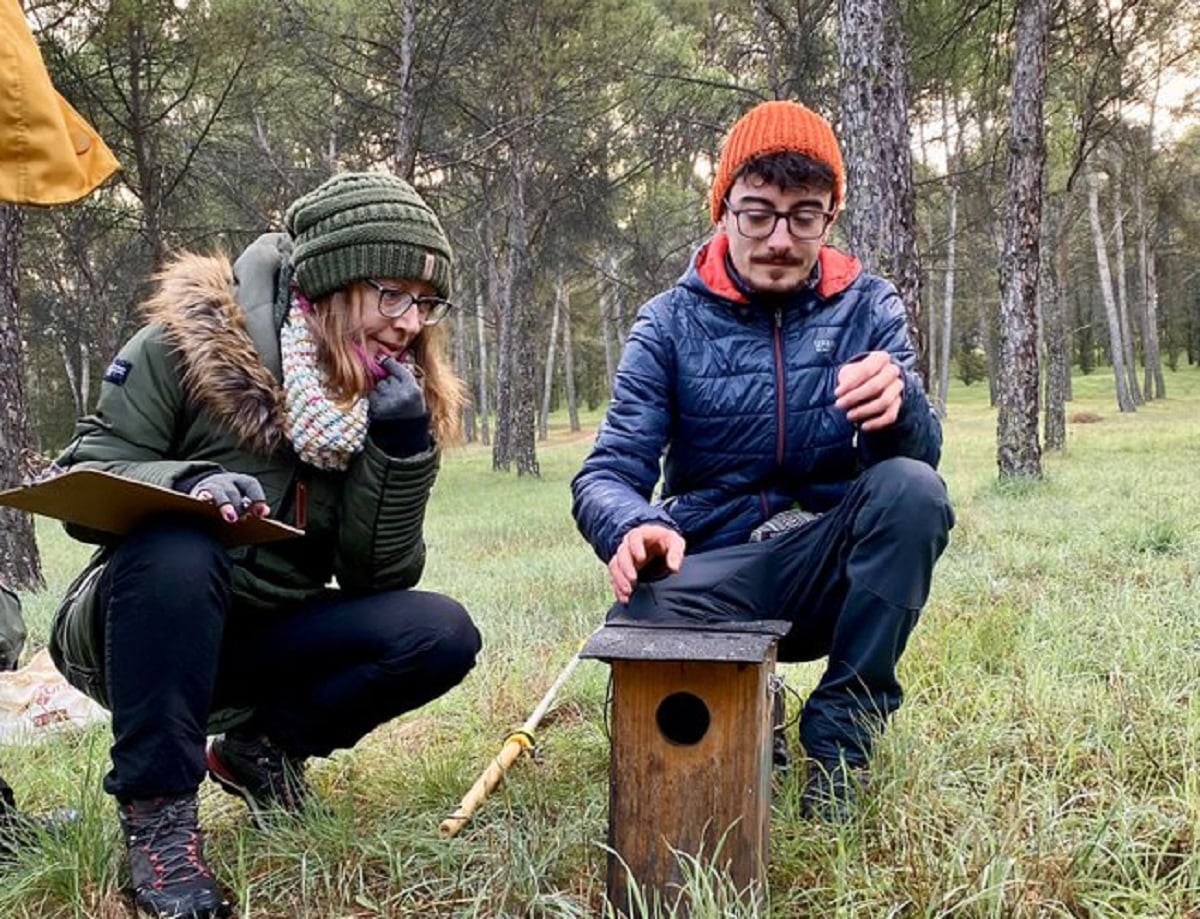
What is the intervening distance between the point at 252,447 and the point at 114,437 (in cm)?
24

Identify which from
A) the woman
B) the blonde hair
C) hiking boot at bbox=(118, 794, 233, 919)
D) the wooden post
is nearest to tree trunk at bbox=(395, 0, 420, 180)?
the blonde hair

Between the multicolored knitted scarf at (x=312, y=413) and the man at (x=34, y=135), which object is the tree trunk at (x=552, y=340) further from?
the man at (x=34, y=135)

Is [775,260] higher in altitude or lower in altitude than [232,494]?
higher

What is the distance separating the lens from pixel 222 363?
199 centimetres

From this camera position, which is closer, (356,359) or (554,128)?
(356,359)

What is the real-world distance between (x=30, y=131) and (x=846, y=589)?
168 cm

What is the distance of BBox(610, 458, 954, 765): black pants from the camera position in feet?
6.40

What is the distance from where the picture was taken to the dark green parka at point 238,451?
1962mm

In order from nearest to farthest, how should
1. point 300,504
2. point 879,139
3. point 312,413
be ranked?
point 312,413, point 300,504, point 879,139

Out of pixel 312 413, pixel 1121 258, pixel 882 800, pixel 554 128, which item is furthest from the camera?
pixel 1121 258

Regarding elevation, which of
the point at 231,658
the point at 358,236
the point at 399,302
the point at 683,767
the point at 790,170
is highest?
the point at 790,170

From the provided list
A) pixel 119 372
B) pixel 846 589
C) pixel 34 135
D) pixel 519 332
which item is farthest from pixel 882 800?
pixel 519 332

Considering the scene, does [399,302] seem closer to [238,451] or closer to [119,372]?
[238,451]

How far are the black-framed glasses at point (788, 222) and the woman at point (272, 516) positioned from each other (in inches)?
25.5
